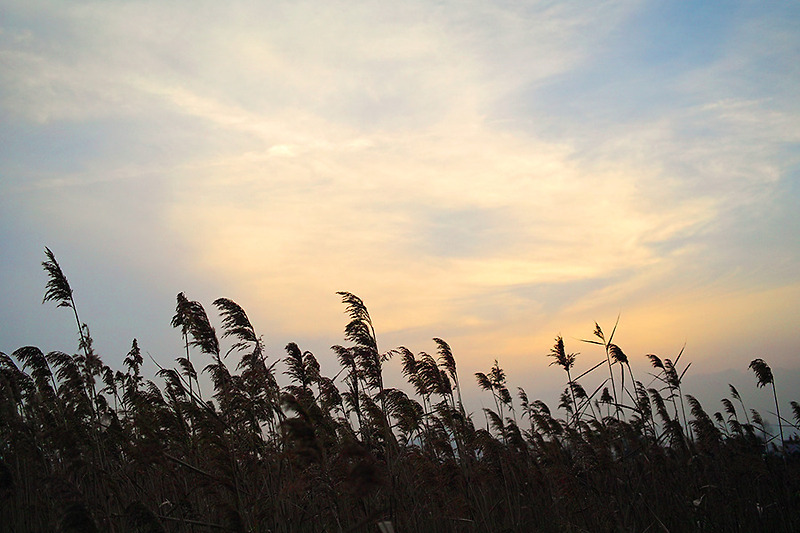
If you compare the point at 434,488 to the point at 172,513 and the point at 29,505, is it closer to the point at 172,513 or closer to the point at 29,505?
the point at 172,513

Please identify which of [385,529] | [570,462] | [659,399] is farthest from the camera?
[659,399]

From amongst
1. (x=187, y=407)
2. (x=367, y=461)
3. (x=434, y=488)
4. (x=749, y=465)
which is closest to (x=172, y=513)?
(x=187, y=407)

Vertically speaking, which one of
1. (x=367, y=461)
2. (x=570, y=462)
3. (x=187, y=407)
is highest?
(x=187, y=407)

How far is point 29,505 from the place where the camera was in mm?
6652

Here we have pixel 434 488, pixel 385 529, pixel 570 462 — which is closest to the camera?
pixel 385 529

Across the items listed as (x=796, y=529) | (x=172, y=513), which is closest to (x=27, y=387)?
(x=172, y=513)

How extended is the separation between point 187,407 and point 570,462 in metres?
6.05

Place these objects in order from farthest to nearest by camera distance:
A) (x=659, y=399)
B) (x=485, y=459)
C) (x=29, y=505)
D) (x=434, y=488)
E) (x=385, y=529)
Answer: (x=659, y=399)
(x=485, y=459)
(x=434, y=488)
(x=29, y=505)
(x=385, y=529)

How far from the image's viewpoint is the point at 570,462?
30.9 ft

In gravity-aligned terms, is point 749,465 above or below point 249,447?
below

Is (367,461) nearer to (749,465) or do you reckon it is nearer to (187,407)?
(187,407)

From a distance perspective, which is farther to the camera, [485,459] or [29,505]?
[485,459]

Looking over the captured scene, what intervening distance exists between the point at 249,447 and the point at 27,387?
575 centimetres

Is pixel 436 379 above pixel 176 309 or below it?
below
